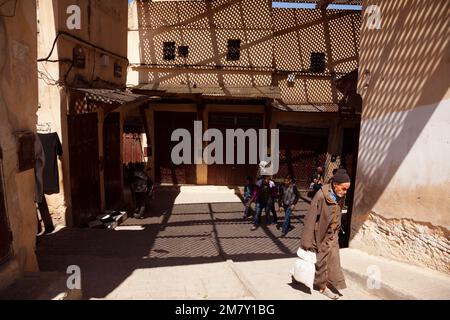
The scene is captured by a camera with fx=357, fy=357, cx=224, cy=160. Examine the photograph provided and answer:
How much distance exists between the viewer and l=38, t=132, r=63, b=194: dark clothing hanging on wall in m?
7.09

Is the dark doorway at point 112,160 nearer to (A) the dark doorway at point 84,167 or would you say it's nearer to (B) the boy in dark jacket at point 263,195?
(A) the dark doorway at point 84,167

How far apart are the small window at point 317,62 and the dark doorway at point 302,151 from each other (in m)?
2.41

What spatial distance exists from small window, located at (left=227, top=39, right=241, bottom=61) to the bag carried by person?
11034 millimetres

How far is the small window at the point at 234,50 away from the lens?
14094mm

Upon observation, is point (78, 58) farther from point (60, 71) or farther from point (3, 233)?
point (3, 233)

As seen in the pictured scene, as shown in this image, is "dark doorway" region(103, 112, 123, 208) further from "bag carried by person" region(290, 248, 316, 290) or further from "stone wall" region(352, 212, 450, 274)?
"bag carried by person" region(290, 248, 316, 290)

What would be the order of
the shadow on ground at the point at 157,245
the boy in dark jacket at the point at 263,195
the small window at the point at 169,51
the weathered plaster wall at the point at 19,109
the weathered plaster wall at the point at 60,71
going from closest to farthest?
the weathered plaster wall at the point at 19,109 < the shadow on ground at the point at 157,245 < the weathered plaster wall at the point at 60,71 < the boy in dark jacket at the point at 263,195 < the small window at the point at 169,51

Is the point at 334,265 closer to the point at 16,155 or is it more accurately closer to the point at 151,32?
the point at 16,155

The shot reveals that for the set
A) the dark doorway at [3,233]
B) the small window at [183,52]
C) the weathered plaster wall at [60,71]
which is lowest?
the dark doorway at [3,233]

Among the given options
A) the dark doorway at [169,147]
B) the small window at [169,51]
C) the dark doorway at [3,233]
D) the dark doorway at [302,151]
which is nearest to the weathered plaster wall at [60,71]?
the dark doorway at [3,233]

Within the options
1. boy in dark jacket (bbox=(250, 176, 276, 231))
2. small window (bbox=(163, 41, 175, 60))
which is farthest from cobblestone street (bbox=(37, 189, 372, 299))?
small window (bbox=(163, 41, 175, 60))

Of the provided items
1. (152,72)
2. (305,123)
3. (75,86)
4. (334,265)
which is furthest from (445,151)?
(152,72)

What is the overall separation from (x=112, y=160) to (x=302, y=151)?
7.84m

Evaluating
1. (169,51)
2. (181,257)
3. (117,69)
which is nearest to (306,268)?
(181,257)
